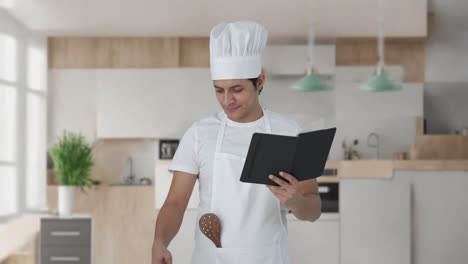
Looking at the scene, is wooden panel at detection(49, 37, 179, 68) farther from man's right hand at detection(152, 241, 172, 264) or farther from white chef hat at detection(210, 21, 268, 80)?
man's right hand at detection(152, 241, 172, 264)

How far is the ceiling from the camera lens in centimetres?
764

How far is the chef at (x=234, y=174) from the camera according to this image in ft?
8.39

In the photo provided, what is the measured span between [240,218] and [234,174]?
0.15m

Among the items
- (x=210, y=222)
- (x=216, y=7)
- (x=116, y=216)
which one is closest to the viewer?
(x=210, y=222)

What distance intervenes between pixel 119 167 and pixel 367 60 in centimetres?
303

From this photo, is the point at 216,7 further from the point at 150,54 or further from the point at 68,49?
the point at 68,49

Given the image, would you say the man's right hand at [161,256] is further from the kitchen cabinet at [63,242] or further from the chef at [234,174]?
the kitchen cabinet at [63,242]

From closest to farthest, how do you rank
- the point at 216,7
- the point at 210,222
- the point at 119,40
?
the point at 210,222 → the point at 216,7 → the point at 119,40

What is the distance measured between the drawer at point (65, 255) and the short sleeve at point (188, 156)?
5355 millimetres

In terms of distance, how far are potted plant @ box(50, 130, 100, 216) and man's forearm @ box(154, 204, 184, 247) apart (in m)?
5.54

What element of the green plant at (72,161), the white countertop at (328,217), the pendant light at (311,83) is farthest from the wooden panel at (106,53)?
the white countertop at (328,217)

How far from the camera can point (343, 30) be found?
8469 millimetres

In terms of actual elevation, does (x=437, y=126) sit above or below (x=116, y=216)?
above

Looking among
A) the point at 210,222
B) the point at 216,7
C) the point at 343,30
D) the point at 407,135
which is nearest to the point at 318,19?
the point at 343,30
